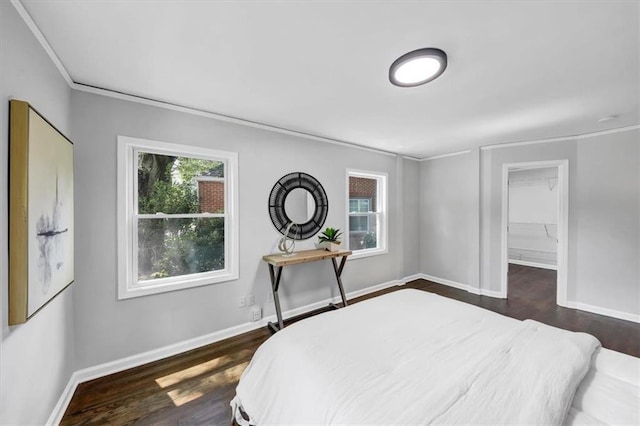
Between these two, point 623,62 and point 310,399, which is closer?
point 310,399

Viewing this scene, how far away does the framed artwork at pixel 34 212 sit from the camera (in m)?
1.17

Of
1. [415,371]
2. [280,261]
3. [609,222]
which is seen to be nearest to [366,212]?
[280,261]

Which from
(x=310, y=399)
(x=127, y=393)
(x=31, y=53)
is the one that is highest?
(x=31, y=53)

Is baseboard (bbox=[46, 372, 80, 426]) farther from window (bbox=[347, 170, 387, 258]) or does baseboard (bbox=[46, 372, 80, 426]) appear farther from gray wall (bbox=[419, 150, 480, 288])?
gray wall (bbox=[419, 150, 480, 288])

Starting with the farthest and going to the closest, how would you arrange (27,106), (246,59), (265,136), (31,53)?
(265,136)
(246,59)
(31,53)
(27,106)

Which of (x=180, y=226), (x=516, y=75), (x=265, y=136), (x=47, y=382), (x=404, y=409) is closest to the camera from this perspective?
(x=404, y=409)

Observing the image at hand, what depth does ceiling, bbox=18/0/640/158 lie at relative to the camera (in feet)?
4.24

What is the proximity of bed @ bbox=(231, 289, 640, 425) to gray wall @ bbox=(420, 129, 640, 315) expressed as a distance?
2768mm

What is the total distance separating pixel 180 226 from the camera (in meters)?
2.58

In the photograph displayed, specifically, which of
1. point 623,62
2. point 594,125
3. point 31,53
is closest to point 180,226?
point 31,53

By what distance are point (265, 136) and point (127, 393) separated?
8.63 ft

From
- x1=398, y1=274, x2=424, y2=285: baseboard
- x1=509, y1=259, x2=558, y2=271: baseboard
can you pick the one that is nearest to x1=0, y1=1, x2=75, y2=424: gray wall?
x1=398, y1=274, x2=424, y2=285: baseboard

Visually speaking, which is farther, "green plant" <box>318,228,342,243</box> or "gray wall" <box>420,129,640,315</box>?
"green plant" <box>318,228,342,243</box>

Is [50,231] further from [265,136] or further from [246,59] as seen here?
[265,136]
